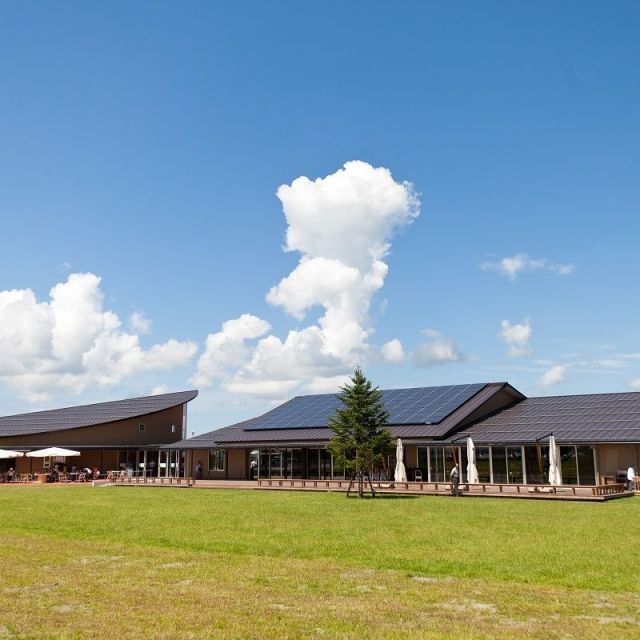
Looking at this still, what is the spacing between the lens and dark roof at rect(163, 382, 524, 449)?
1609 inches

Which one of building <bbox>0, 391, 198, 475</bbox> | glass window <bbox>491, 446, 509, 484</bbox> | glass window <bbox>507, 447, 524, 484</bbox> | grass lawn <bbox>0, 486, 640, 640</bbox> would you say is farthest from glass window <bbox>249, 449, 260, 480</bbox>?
grass lawn <bbox>0, 486, 640, 640</bbox>

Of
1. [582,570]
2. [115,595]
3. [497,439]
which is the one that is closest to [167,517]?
[115,595]

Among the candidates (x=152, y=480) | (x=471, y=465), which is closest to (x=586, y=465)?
(x=471, y=465)

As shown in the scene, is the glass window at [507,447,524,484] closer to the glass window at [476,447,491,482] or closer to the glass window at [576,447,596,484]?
Answer: the glass window at [476,447,491,482]

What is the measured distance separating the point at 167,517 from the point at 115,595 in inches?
482

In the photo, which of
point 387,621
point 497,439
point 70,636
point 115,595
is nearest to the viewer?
point 70,636

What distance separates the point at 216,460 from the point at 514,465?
2303cm

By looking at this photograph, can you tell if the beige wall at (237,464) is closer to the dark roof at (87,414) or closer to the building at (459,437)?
the building at (459,437)

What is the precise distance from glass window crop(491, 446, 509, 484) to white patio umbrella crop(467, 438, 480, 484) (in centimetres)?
213

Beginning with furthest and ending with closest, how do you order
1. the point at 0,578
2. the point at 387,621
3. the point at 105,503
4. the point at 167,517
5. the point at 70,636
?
1. the point at 105,503
2. the point at 167,517
3. the point at 0,578
4. the point at 387,621
5. the point at 70,636

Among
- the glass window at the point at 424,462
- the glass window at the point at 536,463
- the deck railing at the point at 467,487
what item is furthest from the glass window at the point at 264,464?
the glass window at the point at 536,463

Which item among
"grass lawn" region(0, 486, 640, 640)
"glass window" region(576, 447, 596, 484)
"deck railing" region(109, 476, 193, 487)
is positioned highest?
"glass window" region(576, 447, 596, 484)

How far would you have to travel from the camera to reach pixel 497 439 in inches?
1475

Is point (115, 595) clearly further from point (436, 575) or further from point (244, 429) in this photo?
point (244, 429)
